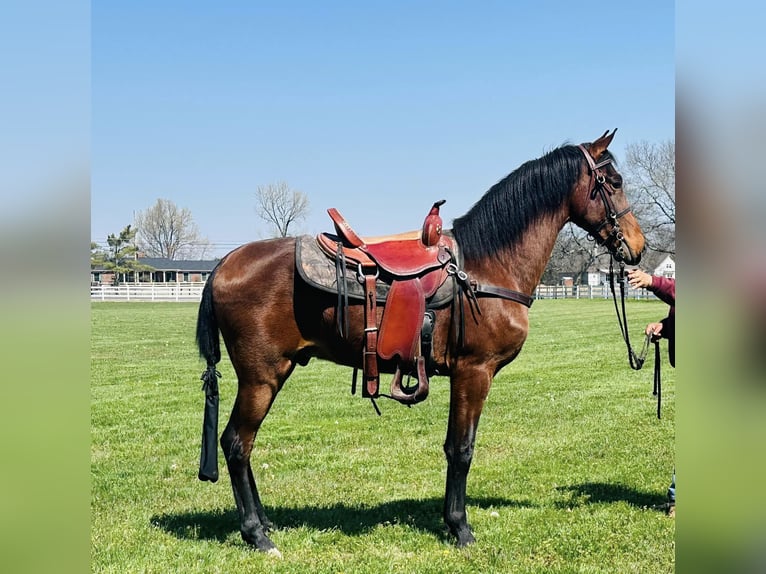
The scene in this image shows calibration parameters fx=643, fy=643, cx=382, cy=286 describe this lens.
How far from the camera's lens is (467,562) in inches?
167

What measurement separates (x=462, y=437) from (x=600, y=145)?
235 cm

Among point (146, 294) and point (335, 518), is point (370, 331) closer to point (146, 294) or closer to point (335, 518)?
point (335, 518)

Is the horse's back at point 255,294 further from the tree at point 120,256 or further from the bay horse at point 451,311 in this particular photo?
the tree at point 120,256

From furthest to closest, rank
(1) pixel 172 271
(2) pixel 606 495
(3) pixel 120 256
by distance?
(1) pixel 172 271 < (3) pixel 120 256 < (2) pixel 606 495

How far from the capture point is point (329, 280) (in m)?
4.50

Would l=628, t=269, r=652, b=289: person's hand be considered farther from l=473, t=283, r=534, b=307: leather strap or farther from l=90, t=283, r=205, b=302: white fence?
l=90, t=283, r=205, b=302: white fence

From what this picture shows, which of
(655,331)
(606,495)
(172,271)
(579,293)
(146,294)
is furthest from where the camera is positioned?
(172,271)

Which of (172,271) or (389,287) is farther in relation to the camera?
(172,271)

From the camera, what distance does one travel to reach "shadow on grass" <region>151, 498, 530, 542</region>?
15.8 feet

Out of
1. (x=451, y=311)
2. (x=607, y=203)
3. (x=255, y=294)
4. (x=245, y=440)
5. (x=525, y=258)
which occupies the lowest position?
(x=245, y=440)

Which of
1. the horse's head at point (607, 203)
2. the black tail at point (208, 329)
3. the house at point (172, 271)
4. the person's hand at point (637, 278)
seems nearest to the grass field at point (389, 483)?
the black tail at point (208, 329)

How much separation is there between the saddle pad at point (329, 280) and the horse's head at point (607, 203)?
1200 mm

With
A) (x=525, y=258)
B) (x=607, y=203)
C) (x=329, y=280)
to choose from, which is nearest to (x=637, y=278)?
(x=607, y=203)
